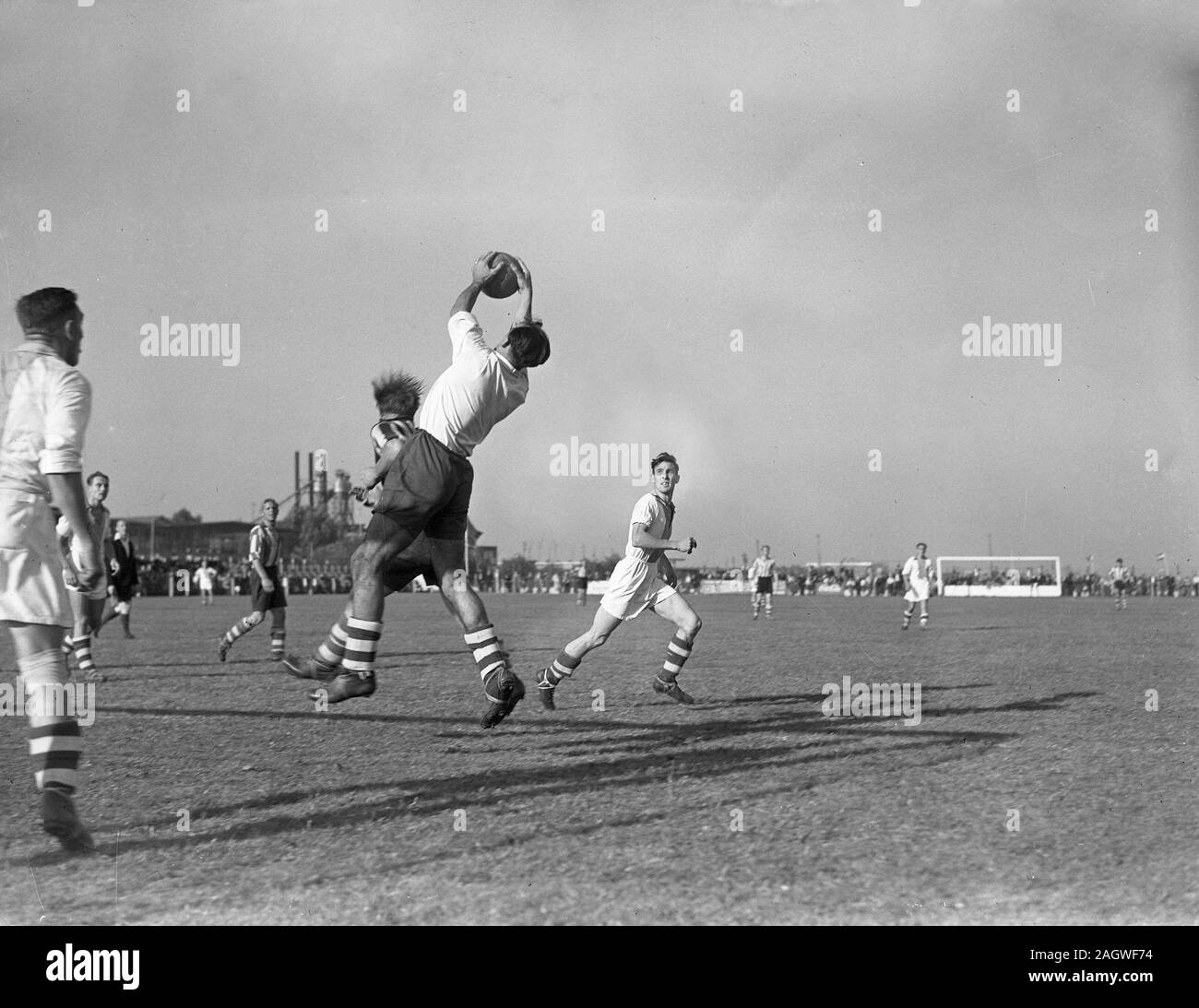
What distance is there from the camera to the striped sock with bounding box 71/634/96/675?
12.5 m

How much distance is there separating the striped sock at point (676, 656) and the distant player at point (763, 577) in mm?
20264

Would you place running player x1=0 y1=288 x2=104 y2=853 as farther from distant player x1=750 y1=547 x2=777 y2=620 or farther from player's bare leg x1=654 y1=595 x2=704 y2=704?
distant player x1=750 y1=547 x2=777 y2=620

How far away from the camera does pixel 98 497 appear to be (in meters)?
12.3

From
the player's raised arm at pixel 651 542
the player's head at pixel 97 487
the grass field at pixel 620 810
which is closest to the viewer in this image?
the grass field at pixel 620 810

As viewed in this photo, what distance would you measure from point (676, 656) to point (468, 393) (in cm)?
417

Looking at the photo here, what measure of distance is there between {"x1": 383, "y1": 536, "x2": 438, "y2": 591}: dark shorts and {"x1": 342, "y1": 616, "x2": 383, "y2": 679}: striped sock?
271mm

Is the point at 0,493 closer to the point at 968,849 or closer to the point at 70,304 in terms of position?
the point at 70,304

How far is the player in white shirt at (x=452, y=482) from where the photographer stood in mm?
6500

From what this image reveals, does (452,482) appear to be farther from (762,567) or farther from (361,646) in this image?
(762,567)

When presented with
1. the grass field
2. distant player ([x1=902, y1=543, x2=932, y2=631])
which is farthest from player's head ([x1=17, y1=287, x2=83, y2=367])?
distant player ([x1=902, y1=543, x2=932, y2=631])

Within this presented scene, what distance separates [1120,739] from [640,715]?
11.0 ft

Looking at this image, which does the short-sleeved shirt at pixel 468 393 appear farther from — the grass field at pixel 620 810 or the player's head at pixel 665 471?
the player's head at pixel 665 471

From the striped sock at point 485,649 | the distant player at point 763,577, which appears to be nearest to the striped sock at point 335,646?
the striped sock at point 485,649
